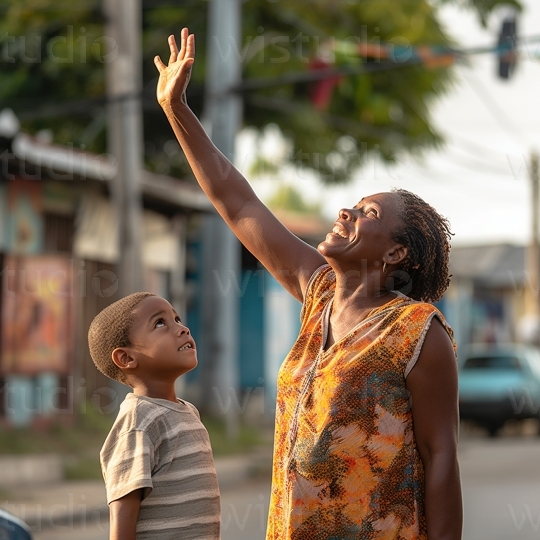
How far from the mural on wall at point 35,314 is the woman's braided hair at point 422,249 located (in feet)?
33.2

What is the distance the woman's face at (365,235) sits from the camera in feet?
7.85

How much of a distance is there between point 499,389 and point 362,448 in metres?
17.4

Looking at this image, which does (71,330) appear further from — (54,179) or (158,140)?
(158,140)

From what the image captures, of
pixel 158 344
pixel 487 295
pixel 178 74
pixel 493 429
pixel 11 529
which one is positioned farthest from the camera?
pixel 487 295

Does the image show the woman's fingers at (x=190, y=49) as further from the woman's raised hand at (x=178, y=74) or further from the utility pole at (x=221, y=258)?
the utility pole at (x=221, y=258)

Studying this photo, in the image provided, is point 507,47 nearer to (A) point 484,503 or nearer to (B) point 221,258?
(A) point 484,503

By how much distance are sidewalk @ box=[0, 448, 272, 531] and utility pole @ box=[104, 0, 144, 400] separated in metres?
1.30

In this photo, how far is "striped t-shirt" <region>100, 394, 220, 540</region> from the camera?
2.35m

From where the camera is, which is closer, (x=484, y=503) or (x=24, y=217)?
(x=484, y=503)

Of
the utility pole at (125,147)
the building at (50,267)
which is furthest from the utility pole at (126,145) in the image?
the building at (50,267)

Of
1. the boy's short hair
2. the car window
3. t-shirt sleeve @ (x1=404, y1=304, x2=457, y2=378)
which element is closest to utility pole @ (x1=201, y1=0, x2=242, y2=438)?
the car window

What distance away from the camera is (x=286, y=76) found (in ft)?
55.2

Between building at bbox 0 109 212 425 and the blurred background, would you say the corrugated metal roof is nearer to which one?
the blurred background

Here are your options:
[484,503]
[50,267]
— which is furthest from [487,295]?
[484,503]
